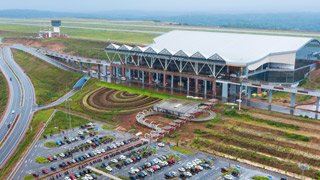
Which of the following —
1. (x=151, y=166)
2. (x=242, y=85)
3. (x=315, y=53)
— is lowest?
(x=151, y=166)

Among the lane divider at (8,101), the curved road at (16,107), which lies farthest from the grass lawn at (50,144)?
the lane divider at (8,101)

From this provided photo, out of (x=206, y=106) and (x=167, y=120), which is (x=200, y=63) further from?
(x=167, y=120)

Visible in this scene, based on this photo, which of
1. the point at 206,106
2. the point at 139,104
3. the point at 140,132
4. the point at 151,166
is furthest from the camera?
the point at 139,104

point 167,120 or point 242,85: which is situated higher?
point 242,85

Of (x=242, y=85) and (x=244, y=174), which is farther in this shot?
(x=242, y=85)

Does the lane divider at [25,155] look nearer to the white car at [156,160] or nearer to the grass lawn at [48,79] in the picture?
the white car at [156,160]

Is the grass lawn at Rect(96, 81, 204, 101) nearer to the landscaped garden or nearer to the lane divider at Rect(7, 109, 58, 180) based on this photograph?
the landscaped garden

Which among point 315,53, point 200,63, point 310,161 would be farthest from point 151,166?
point 315,53
